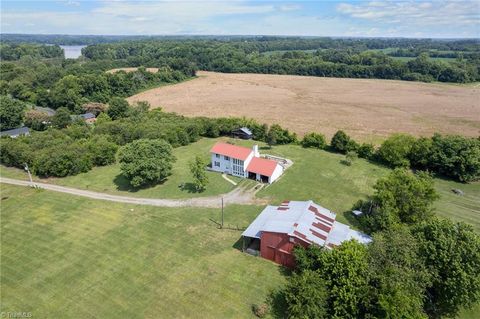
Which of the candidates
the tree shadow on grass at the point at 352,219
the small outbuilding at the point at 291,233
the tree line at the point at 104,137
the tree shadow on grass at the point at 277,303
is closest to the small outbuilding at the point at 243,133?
the tree line at the point at 104,137

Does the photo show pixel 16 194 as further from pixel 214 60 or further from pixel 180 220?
pixel 214 60

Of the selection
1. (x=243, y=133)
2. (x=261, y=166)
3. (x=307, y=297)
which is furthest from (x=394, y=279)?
(x=243, y=133)

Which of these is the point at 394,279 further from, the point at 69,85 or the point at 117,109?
the point at 69,85

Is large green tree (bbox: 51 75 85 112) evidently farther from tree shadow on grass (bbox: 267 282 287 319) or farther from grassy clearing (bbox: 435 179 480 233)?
grassy clearing (bbox: 435 179 480 233)

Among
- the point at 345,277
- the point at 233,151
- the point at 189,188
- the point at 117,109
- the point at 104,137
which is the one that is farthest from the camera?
the point at 117,109

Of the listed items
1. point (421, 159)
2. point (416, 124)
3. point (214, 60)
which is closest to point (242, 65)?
point (214, 60)

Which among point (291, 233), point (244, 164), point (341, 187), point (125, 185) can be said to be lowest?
point (125, 185)
